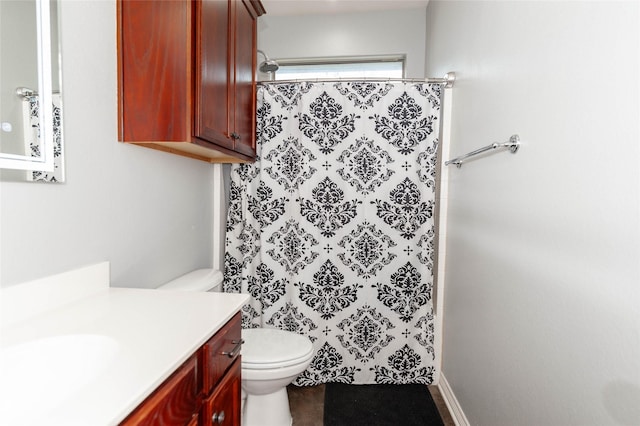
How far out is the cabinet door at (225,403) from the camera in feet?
3.02

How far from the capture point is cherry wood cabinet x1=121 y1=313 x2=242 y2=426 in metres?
0.68

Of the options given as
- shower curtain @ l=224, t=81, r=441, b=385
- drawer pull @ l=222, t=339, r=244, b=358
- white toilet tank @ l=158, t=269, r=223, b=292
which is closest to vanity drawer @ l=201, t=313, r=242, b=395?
drawer pull @ l=222, t=339, r=244, b=358

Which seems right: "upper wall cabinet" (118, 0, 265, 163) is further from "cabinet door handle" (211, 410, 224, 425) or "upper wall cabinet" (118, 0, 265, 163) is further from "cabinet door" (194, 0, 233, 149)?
"cabinet door handle" (211, 410, 224, 425)

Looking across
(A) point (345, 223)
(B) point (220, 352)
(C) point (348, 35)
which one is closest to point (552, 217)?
(B) point (220, 352)

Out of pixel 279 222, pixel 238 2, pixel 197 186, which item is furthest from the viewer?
pixel 279 222

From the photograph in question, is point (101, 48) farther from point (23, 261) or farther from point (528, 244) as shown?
point (528, 244)

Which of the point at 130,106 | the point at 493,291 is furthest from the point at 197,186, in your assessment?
the point at 493,291

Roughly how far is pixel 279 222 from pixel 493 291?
1169mm

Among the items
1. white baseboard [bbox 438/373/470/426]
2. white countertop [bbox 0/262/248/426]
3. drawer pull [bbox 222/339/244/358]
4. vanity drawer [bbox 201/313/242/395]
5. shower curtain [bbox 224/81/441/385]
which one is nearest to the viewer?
white countertop [bbox 0/262/248/426]

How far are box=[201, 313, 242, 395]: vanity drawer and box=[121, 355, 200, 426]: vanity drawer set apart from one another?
40mm

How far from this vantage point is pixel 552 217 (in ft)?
3.34

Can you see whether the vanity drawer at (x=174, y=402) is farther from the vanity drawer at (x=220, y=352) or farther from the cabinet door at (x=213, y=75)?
the cabinet door at (x=213, y=75)

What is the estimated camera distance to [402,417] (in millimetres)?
Answer: 1818

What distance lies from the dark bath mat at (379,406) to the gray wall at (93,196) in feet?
3.61
